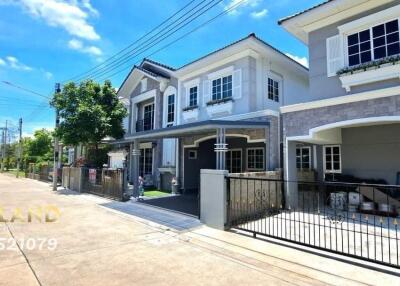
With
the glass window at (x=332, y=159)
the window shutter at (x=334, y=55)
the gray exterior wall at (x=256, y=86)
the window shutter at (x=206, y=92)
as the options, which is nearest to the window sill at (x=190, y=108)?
the gray exterior wall at (x=256, y=86)

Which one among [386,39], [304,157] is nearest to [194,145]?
[304,157]

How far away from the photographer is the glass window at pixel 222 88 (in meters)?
13.4

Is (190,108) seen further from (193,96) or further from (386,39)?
(386,39)

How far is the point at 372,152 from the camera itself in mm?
11086

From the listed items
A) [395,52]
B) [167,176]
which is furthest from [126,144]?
[395,52]

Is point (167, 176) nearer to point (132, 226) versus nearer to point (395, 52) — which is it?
point (132, 226)

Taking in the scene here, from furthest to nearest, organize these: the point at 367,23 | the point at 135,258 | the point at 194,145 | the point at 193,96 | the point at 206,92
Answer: the point at 193,96 < the point at 194,145 < the point at 206,92 < the point at 367,23 < the point at 135,258

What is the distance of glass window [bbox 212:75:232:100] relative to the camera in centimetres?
1344

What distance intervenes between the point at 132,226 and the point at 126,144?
39.1 ft

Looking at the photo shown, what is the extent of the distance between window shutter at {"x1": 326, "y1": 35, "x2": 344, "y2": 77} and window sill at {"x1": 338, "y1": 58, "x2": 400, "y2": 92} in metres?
0.46

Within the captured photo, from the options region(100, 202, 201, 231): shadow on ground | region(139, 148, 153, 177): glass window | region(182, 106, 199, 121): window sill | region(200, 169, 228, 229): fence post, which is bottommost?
region(100, 202, 201, 231): shadow on ground

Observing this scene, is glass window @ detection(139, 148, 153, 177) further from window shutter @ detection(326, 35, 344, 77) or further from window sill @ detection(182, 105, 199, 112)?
window shutter @ detection(326, 35, 344, 77)

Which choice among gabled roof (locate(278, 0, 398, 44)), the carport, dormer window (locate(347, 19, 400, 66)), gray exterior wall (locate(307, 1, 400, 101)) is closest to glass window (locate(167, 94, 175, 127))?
the carport

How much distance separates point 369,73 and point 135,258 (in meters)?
8.64
